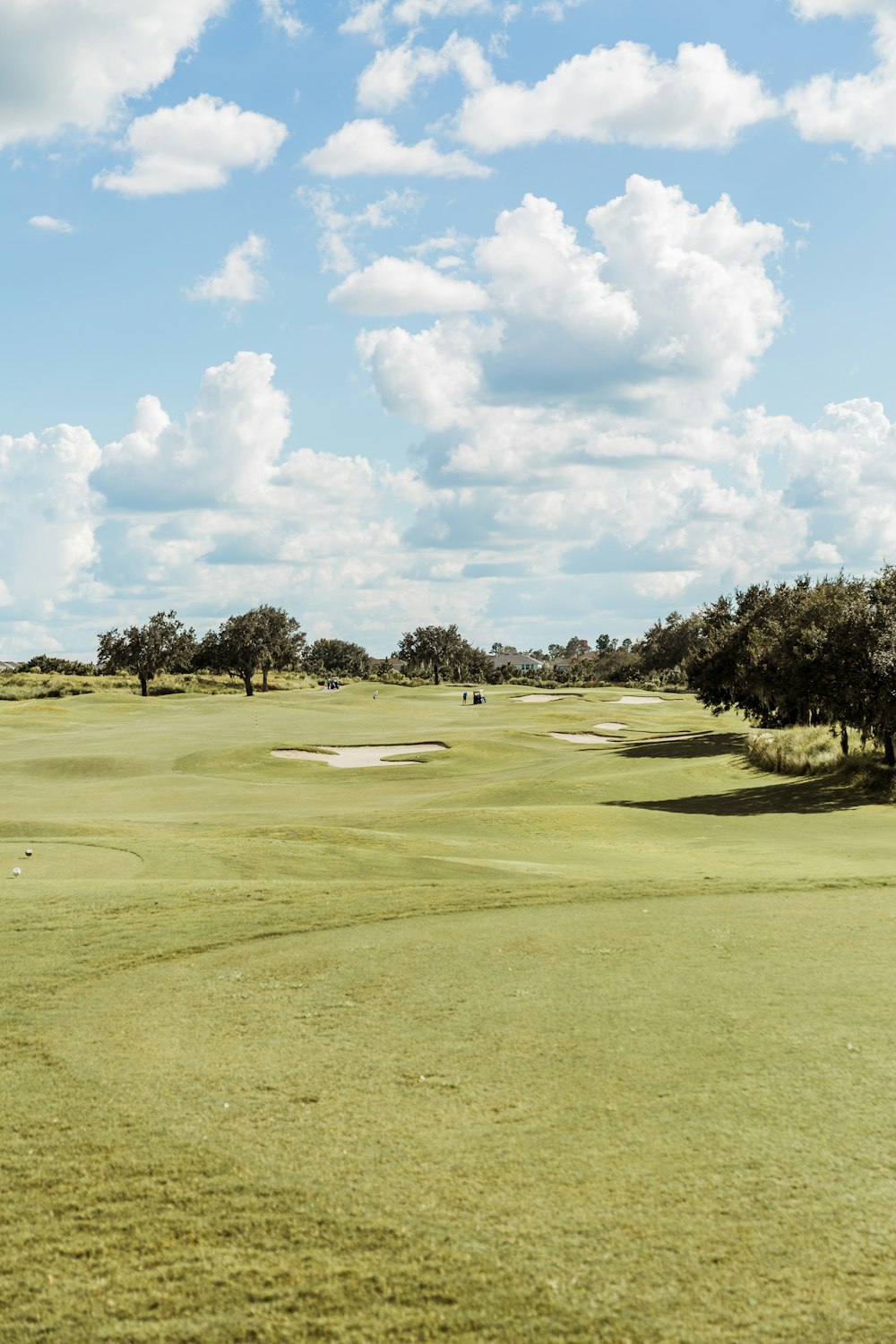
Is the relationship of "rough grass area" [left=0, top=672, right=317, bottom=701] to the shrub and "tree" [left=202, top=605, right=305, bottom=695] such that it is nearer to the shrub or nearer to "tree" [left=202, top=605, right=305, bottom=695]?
"tree" [left=202, top=605, right=305, bottom=695]

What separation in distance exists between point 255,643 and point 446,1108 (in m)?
101

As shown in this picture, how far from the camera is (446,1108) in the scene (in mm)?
6434

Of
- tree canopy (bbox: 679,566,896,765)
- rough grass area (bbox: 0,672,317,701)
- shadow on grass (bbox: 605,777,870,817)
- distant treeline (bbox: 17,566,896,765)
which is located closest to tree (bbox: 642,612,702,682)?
distant treeline (bbox: 17,566,896,765)

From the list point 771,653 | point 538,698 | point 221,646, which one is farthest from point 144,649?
point 771,653

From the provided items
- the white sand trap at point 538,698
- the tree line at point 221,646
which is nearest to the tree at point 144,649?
the tree line at point 221,646

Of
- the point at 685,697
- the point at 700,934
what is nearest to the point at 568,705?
the point at 685,697

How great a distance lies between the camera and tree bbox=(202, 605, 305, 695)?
344 ft

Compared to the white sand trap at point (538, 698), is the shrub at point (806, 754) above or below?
below

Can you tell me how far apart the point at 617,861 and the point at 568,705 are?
6540 centimetres

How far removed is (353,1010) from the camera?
8.51m

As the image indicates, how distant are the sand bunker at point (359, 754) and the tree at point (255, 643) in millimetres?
55700

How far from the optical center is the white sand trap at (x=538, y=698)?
91.5m

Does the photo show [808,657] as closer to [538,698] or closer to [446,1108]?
[446,1108]

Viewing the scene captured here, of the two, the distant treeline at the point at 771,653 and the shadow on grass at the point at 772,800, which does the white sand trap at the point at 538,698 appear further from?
the shadow on grass at the point at 772,800
